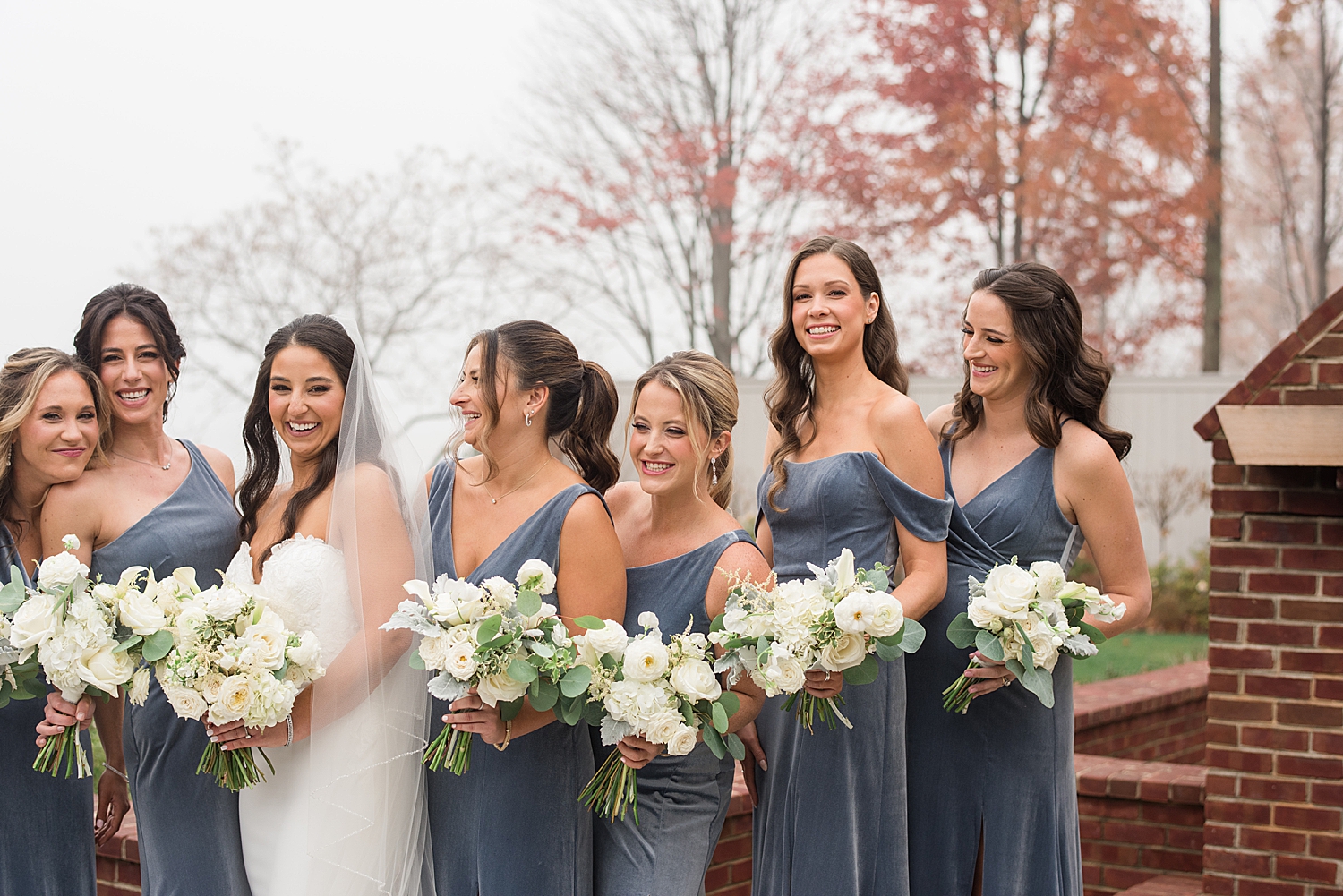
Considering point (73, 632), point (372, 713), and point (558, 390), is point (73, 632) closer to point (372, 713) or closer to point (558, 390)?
point (372, 713)

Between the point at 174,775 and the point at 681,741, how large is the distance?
5.72 ft

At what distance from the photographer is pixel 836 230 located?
52.9ft

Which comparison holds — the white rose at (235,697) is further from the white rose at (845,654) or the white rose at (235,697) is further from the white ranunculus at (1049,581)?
the white ranunculus at (1049,581)

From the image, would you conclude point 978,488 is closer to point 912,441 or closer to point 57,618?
point 912,441

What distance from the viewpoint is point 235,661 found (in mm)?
3551

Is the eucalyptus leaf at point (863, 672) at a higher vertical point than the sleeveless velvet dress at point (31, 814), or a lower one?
higher

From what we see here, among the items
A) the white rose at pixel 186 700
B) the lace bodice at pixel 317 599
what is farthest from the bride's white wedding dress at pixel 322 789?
the white rose at pixel 186 700

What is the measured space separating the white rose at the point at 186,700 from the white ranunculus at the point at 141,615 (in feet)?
0.63

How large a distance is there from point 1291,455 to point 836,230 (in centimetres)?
1112

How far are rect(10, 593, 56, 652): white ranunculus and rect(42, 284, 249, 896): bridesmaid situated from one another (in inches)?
8.4

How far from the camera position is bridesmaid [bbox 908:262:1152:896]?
13.6ft

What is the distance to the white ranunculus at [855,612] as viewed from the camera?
3498mm

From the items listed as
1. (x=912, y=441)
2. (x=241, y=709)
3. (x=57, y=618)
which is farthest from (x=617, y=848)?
(x=57, y=618)

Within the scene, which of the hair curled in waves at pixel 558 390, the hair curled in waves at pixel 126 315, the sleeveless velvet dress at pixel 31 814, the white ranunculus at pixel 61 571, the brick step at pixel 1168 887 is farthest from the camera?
the brick step at pixel 1168 887
